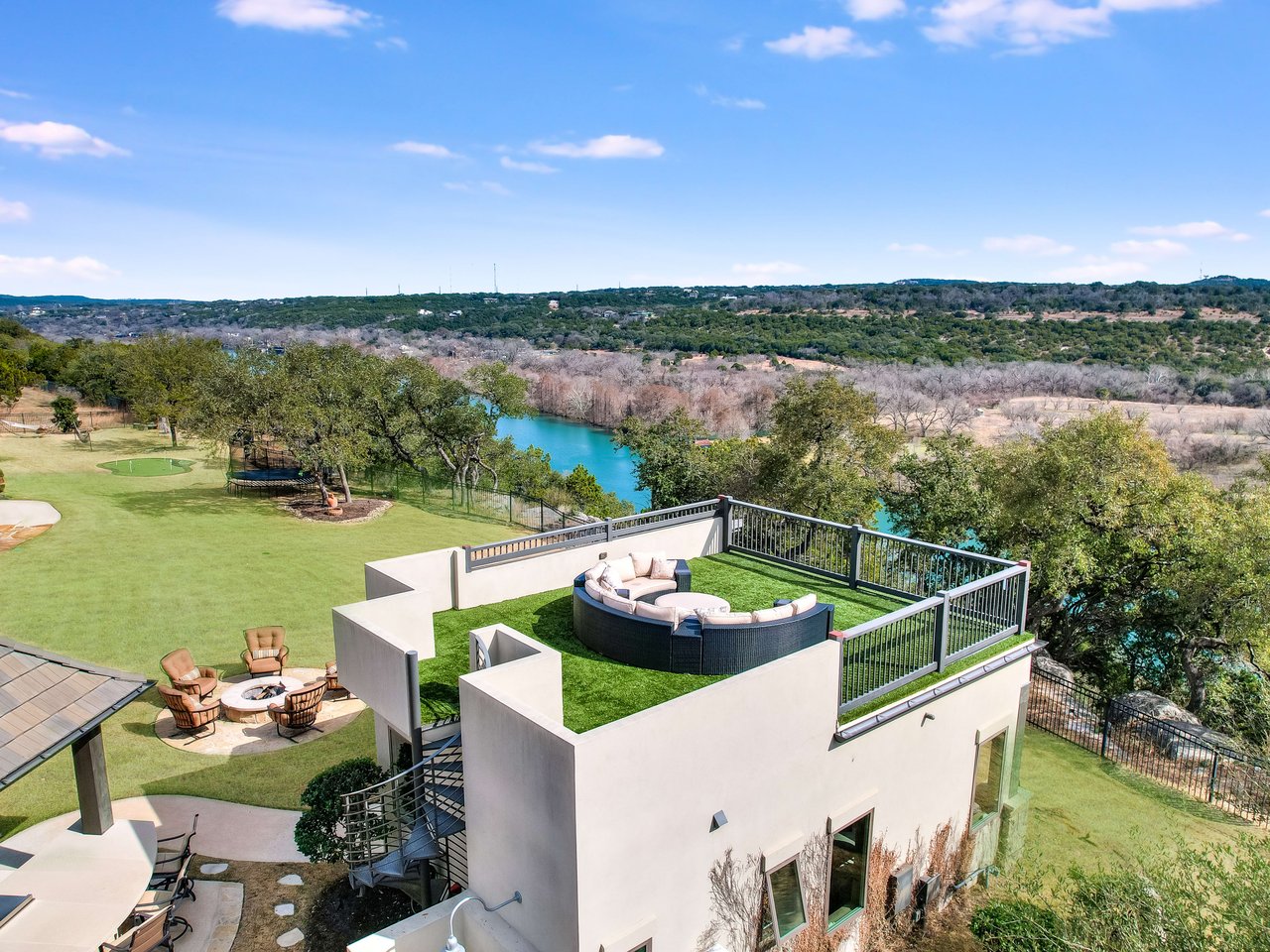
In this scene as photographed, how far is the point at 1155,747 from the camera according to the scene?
528 inches

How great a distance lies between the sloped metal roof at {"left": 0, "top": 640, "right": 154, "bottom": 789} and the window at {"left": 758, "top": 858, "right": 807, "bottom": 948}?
258 inches

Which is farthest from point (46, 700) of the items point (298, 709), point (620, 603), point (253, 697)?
point (620, 603)

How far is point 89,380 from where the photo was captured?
47.7 meters

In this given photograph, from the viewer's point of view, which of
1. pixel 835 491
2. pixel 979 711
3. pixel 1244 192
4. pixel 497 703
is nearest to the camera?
pixel 497 703

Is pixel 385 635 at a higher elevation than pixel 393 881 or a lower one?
higher

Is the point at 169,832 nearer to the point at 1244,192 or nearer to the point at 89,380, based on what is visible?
the point at 1244,192

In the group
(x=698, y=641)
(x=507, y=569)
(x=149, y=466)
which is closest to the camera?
(x=698, y=641)

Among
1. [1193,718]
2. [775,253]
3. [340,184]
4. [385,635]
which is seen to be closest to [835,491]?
[1193,718]

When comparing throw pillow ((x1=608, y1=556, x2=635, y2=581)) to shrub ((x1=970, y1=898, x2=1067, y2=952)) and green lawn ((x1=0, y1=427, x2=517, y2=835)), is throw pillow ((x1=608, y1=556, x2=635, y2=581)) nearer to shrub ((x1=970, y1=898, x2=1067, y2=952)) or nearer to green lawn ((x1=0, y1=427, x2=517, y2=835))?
green lawn ((x1=0, y1=427, x2=517, y2=835))

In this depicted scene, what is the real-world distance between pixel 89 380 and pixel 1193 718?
188 feet

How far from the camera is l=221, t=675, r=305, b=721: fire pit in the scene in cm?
1209

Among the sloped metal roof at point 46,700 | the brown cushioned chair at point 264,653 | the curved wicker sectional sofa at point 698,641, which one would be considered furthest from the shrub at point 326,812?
the brown cushioned chair at point 264,653

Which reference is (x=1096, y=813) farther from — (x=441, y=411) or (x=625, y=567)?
(x=441, y=411)

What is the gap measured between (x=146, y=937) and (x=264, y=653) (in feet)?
24.1
